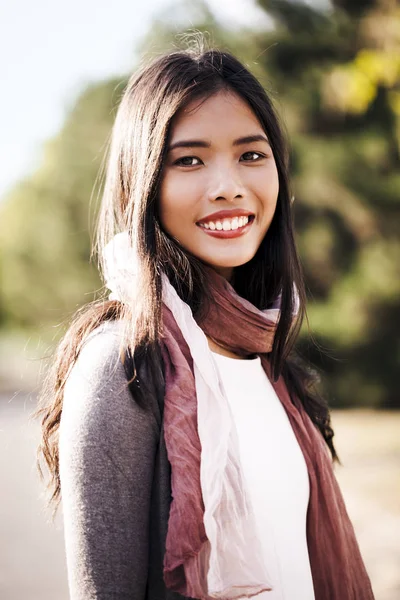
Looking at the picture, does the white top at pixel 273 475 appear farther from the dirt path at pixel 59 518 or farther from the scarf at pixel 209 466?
the dirt path at pixel 59 518

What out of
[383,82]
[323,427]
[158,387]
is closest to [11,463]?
[383,82]

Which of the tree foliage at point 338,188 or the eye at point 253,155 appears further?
the tree foliage at point 338,188

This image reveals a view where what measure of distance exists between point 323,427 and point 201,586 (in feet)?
3.00

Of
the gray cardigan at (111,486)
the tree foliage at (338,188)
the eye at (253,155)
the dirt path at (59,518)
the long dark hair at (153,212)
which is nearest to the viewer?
the gray cardigan at (111,486)

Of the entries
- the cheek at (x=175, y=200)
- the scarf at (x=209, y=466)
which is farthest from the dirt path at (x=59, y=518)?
the cheek at (x=175, y=200)

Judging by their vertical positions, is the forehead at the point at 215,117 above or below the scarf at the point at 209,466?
above

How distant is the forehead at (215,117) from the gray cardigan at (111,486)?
580 mm

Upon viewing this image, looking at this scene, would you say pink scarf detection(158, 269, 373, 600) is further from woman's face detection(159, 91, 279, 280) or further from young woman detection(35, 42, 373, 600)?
woman's face detection(159, 91, 279, 280)

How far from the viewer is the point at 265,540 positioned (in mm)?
1742

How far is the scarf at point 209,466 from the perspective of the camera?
1525mm

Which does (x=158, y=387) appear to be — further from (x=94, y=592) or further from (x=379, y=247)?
(x=379, y=247)

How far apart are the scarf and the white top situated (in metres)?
0.08

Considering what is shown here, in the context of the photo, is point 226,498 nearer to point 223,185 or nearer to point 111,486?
point 111,486

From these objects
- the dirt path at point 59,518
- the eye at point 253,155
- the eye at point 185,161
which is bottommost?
the dirt path at point 59,518
